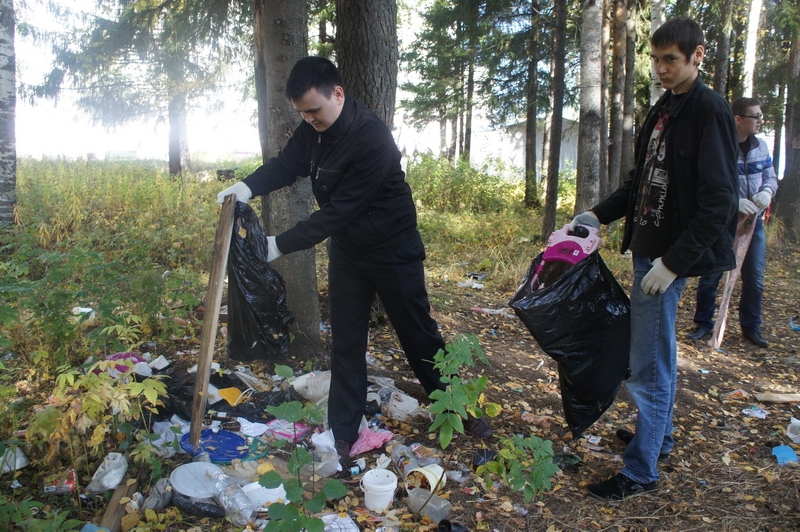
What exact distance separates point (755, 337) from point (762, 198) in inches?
51.9

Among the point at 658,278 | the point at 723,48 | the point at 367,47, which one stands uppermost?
the point at 723,48

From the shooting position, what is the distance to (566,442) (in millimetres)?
3256

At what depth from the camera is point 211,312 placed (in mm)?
2736

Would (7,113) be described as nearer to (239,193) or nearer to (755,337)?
(239,193)

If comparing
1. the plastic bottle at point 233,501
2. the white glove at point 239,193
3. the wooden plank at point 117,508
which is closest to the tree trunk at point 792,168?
the white glove at point 239,193

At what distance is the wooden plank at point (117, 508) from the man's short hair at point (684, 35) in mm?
2946

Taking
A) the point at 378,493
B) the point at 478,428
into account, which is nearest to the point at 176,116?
the point at 478,428

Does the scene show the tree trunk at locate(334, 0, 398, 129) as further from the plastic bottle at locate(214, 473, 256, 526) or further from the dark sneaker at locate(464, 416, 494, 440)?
the plastic bottle at locate(214, 473, 256, 526)

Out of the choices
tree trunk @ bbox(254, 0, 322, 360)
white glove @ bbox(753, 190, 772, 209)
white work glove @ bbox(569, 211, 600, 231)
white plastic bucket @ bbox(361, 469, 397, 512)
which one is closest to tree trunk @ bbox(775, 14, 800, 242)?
white glove @ bbox(753, 190, 772, 209)

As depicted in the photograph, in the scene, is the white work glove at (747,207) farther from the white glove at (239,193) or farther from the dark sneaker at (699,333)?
the white glove at (239,193)

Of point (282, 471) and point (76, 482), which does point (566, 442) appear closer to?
point (282, 471)

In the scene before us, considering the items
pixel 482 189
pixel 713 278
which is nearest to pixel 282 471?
pixel 713 278

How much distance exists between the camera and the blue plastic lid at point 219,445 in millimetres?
2812

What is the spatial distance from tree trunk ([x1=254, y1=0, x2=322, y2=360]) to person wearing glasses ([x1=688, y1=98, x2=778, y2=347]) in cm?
319
